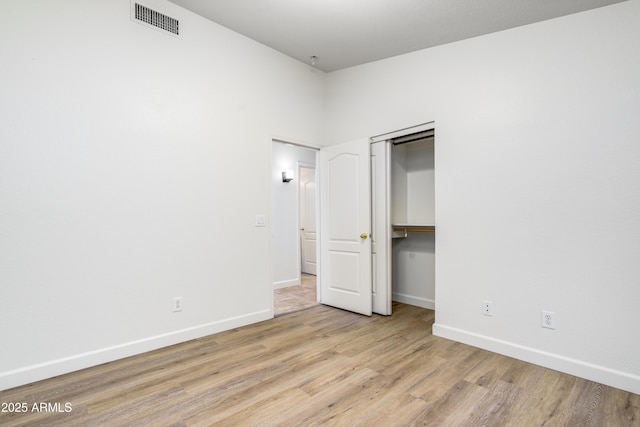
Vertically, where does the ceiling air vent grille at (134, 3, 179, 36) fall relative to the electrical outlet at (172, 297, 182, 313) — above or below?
above

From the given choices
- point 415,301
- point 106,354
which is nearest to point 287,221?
point 415,301

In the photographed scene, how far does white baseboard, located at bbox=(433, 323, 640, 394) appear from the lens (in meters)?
2.20

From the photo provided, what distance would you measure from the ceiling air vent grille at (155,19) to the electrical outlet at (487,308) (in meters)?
3.75

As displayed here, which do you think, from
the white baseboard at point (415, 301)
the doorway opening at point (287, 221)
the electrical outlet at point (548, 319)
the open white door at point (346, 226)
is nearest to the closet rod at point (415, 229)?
the open white door at point (346, 226)

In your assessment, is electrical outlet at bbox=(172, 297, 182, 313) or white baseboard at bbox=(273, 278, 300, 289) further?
white baseboard at bbox=(273, 278, 300, 289)

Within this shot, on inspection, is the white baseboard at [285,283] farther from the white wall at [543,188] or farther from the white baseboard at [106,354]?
the white wall at [543,188]

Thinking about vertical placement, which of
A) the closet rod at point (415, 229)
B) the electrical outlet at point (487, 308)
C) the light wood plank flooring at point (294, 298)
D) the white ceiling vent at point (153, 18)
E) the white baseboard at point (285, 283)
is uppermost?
the white ceiling vent at point (153, 18)

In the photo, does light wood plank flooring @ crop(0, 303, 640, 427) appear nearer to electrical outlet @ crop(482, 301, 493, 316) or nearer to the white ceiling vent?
electrical outlet @ crop(482, 301, 493, 316)

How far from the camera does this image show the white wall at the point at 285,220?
5266 mm

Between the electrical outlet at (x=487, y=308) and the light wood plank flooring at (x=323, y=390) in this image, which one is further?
the electrical outlet at (x=487, y=308)

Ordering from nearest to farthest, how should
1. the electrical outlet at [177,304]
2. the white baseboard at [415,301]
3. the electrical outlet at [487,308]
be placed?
the electrical outlet at [487,308]
the electrical outlet at [177,304]
the white baseboard at [415,301]

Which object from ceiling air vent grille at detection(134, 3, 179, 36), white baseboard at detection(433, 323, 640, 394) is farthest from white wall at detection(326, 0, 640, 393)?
ceiling air vent grille at detection(134, 3, 179, 36)

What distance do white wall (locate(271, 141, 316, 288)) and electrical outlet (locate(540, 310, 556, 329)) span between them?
12.0 ft

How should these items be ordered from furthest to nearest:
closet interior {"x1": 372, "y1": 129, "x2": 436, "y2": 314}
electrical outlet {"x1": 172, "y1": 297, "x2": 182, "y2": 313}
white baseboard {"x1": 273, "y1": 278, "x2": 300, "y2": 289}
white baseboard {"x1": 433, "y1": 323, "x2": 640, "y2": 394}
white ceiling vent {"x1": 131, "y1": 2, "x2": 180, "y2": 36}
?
white baseboard {"x1": 273, "y1": 278, "x2": 300, "y2": 289} → closet interior {"x1": 372, "y1": 129, "x2": 436, "y2": 314} → electrical outlet {"x1": 172, "y1": 297, "x2": 182, "y2": 313} → white ceiling vent {"x1": 131, "y1": 2, "x2": 180, "y2": 36} → white baseboard {"x1": 433, "y1": 323, "x2": 640, "y2": 394}
